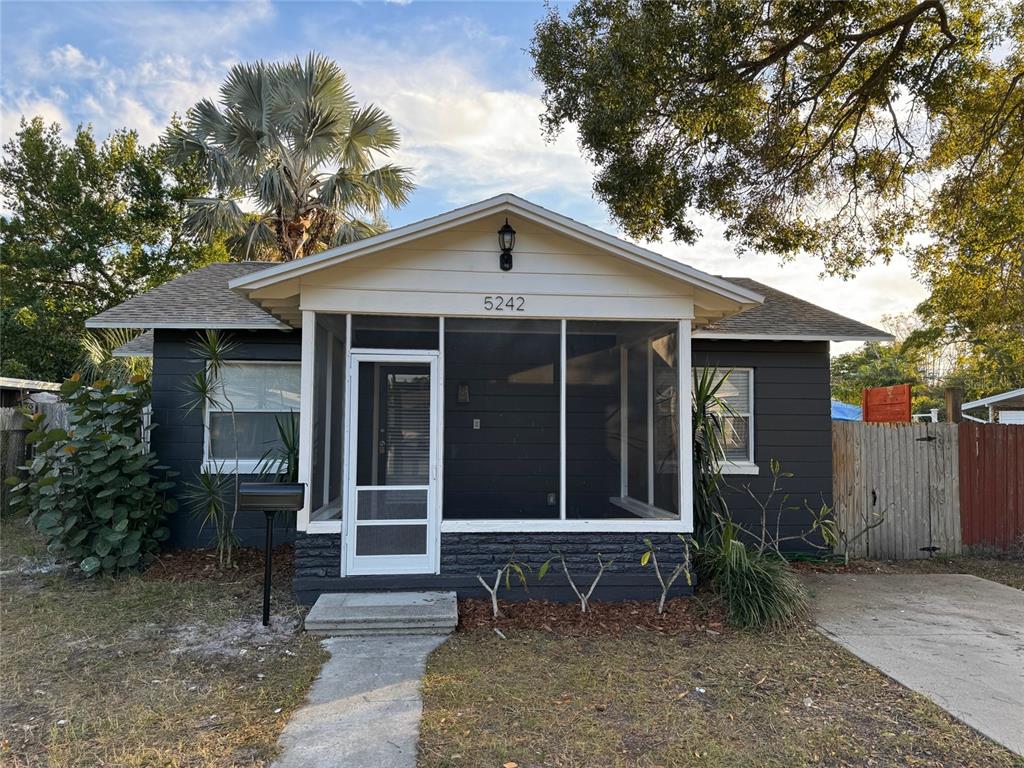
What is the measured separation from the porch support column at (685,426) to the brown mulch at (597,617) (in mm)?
695

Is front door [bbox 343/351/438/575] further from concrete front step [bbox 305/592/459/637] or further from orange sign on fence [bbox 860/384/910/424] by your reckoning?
orange sign on fence [bbox 860/384/910/424]

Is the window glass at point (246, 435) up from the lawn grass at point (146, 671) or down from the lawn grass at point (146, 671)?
up

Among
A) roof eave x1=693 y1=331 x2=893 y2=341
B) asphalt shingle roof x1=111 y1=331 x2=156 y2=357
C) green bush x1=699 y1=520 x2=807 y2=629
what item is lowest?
green bush x1=699 y1=520 x2=807 y2=629

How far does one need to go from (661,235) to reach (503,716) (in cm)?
711

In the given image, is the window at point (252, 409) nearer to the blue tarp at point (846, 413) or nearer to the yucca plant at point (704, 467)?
the yucca plant at point (704, 467)

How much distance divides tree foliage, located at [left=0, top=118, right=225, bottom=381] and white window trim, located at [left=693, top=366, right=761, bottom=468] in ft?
54.8

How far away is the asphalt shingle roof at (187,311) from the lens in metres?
6.86

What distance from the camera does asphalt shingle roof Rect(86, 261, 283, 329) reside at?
22.5 ft

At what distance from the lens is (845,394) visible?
30.5 metres

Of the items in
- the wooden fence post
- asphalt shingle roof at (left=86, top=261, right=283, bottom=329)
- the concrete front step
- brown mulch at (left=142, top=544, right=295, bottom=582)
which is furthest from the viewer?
the wooden fence post

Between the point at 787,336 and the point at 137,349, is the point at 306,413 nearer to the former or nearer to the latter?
the point at 137,349

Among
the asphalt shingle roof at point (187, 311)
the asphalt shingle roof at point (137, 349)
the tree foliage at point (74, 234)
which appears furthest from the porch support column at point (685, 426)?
the tree foliage at point (74, 234)

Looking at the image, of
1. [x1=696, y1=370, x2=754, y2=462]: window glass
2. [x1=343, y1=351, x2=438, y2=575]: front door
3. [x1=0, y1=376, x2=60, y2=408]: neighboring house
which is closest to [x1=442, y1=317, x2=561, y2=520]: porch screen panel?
[x1=343, y1=351, x2=438, y2=575]: front door

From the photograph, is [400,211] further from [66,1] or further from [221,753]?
[221,753]
